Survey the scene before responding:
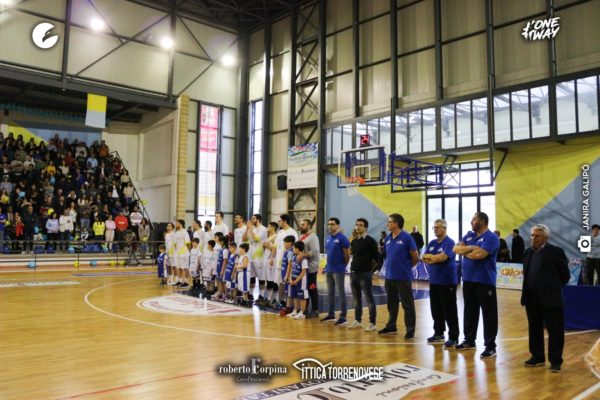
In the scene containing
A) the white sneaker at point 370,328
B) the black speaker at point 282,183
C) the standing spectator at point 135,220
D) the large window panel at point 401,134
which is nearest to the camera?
the white sneaker at point 370,328

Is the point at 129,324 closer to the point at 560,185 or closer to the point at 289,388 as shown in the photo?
the point at 289,388

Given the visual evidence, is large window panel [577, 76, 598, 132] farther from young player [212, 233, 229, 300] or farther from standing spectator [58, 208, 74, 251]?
standing spectator [58, 208, 74, 251]

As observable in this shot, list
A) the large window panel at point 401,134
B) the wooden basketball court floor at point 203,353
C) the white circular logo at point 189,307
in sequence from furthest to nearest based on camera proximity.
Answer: the large window panel at point 401,134 < the white circular logo at point 189,307 < the wooden basketball court floor at point 203,353

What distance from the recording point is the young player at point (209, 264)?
1102 centimetres

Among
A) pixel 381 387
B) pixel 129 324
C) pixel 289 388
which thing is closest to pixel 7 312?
pixel 129 324

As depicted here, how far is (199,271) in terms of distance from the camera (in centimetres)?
1181

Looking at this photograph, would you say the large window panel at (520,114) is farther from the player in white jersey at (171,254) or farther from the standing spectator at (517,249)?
the player in white jersey at (171,254)

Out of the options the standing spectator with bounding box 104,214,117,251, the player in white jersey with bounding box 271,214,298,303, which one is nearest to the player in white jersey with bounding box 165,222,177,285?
the player in white jersey with bounding box 271,214,298,303

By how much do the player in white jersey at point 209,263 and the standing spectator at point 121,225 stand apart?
9.54 meters

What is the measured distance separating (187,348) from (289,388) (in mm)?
2061

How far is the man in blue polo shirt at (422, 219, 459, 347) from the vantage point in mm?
6332

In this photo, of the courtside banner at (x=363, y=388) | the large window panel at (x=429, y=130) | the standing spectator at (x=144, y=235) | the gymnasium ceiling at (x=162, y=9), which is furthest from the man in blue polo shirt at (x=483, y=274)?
the gymnasium ceiling at (x=162, y=9)

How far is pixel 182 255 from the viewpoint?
40.9 feet

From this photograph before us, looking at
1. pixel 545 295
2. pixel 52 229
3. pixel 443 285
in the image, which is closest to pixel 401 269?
pixel 443 285
